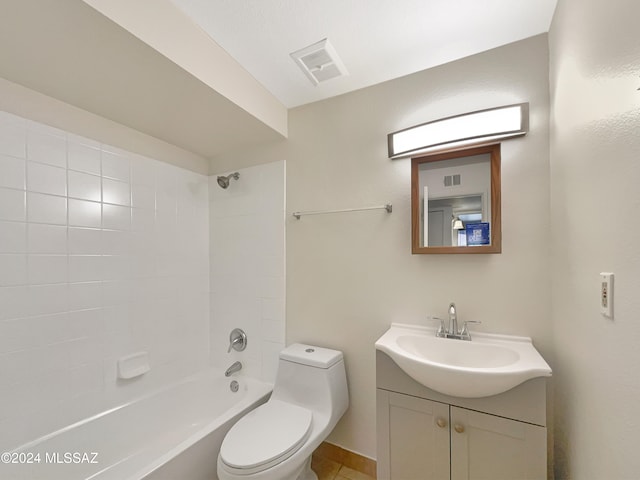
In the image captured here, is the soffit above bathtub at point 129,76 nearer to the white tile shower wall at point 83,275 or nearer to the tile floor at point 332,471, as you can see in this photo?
the white tile shower wall at point 83,275

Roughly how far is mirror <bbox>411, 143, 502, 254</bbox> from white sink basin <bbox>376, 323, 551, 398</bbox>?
17.0 inches

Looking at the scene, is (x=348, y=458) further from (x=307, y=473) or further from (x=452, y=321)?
(x=452, y=321)

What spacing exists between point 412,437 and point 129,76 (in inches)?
80.4

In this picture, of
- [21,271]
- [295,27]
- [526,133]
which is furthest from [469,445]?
[21,271]

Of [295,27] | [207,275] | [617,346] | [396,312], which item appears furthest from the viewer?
[207,275]

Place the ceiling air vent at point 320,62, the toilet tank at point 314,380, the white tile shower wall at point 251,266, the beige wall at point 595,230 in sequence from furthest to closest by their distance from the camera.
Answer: the white tile shower wall at point 251,266
the toilet tank at point 314,380
the ceiling air vent at point 320,62
the beige wall at point 595,230

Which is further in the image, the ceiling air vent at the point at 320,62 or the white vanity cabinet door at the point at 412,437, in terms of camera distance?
the ceiling air vent at the point at 320,62

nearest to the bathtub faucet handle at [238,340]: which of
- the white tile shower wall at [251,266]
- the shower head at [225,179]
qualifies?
the white tile shower wall at [251,266]

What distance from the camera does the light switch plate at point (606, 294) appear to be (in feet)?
2.38

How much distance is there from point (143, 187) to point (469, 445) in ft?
7.34

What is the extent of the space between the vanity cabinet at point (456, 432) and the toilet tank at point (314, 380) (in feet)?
1.20

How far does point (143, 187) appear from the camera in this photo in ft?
6.06

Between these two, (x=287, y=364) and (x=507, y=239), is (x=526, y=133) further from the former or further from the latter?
(x=287, y=364)

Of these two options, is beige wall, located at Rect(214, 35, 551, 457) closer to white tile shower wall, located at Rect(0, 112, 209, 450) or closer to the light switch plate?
the light switch plate
